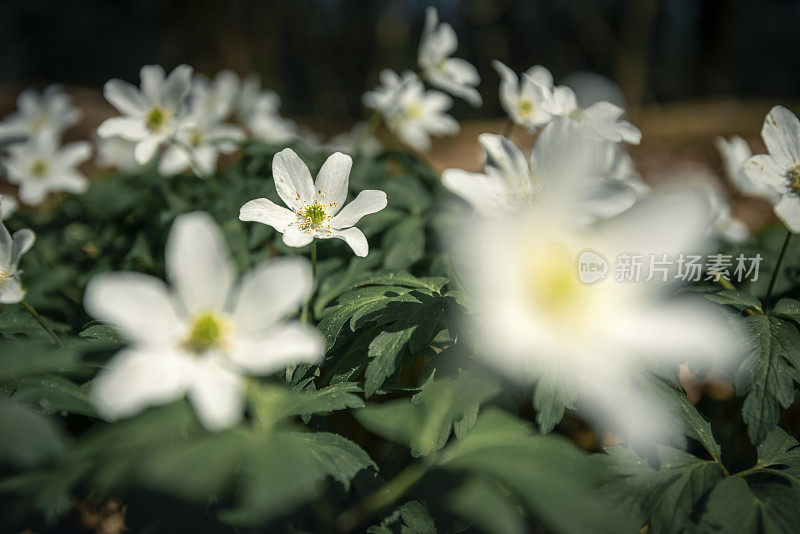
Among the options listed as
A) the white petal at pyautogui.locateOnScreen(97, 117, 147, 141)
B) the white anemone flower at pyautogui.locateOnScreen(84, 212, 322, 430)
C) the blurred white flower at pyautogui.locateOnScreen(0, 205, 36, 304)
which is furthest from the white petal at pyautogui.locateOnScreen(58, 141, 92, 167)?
the white anemone flower at pyautogui.locateOnScreen(84, 212, 322, 430)

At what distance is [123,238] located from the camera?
213 cm

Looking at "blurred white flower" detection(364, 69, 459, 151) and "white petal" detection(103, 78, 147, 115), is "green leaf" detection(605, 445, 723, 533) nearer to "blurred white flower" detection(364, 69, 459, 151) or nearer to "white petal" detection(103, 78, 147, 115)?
"blurred white flower" detection(364, 69, 459, 151)

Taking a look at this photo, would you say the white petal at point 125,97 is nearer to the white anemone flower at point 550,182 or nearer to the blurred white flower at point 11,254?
the blurred white flower at point 11,254

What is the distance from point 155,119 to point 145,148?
0.50 ft

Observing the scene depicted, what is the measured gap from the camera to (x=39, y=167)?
234 cm

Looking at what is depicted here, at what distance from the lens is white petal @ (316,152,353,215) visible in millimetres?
1404

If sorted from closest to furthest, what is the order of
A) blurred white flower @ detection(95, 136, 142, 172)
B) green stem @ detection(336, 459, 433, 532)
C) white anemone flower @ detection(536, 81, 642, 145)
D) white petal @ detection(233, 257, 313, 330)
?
white petal @ detection(233, 257, 313, 330), green stem @ detection(336, 459, 433, 532), white anemone flower @ detection(536, 81, 642, 145), blurred white flower @ detection(95, 136, 142, 172)

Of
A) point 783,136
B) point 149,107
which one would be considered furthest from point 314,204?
point 783,136

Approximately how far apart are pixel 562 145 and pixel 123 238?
5.70ft

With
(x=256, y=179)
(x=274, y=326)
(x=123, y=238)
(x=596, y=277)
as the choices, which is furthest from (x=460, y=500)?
(x=123, y=238)

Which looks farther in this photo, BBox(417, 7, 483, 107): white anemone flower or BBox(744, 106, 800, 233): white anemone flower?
BBox(417, 7, 483, 107): white anemone flower

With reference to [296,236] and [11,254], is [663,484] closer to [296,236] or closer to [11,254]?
[296,236]

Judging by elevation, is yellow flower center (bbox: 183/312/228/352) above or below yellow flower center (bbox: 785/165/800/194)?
below

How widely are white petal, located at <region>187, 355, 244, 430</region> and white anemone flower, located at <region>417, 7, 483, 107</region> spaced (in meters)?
1.61
